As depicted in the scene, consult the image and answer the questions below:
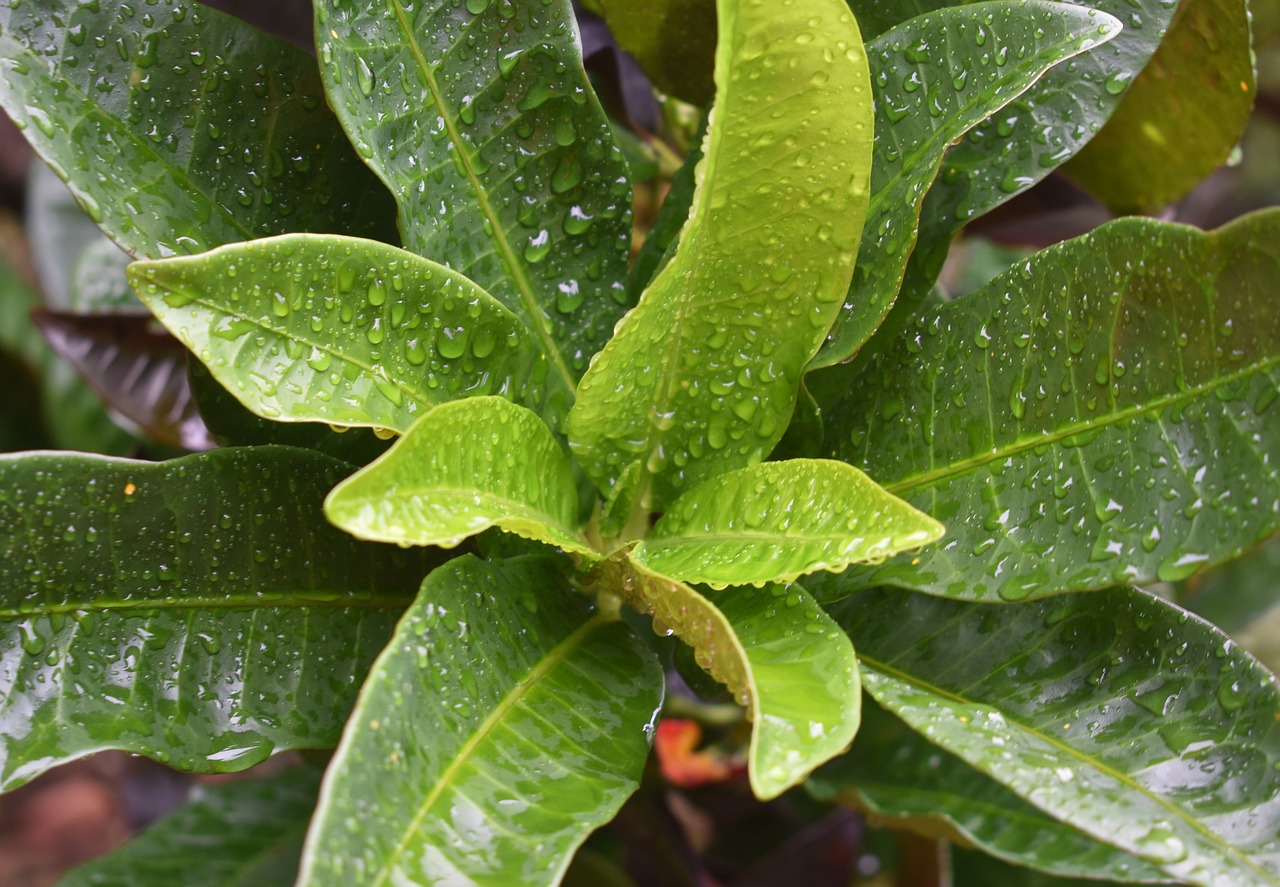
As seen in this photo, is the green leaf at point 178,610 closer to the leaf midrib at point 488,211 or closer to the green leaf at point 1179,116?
the leaf midrib at point 488,211

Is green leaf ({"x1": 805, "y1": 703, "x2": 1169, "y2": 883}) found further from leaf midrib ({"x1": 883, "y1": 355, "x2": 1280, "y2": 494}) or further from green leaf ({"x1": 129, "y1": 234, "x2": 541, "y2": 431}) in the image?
green leaf ({"x1": 129, "y1": 234, "x2": 541, "y2": 431})

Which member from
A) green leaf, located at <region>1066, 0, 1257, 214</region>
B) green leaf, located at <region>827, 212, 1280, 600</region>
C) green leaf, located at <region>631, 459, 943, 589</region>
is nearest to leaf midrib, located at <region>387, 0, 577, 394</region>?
green leaf, located at <region>631, 459, 943, 589</region>

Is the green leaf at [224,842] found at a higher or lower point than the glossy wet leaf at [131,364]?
lower

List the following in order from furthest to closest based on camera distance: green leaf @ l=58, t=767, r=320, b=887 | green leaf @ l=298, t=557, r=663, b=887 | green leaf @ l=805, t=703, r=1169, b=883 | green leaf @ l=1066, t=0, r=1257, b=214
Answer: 1. green leaf @ l=58, t=767, r=320, b=887
2. green leaf @ l=1066, t=0, r=1257, b=214
3. green leaf @ l=805, t=703, r=1169, b=883
4. green leaf @ l=298, t=557, r=663, b=887

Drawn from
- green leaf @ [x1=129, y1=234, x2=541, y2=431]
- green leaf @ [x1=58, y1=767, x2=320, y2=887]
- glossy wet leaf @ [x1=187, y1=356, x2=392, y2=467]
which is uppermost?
green leaf @ [x1=129, y1=234, x2=541, y2=431]

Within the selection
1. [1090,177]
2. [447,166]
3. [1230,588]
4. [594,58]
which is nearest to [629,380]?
[447,166]

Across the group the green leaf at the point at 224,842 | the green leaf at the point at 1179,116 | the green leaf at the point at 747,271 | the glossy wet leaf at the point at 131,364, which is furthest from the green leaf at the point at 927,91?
the green leaf at the point at 224,842
